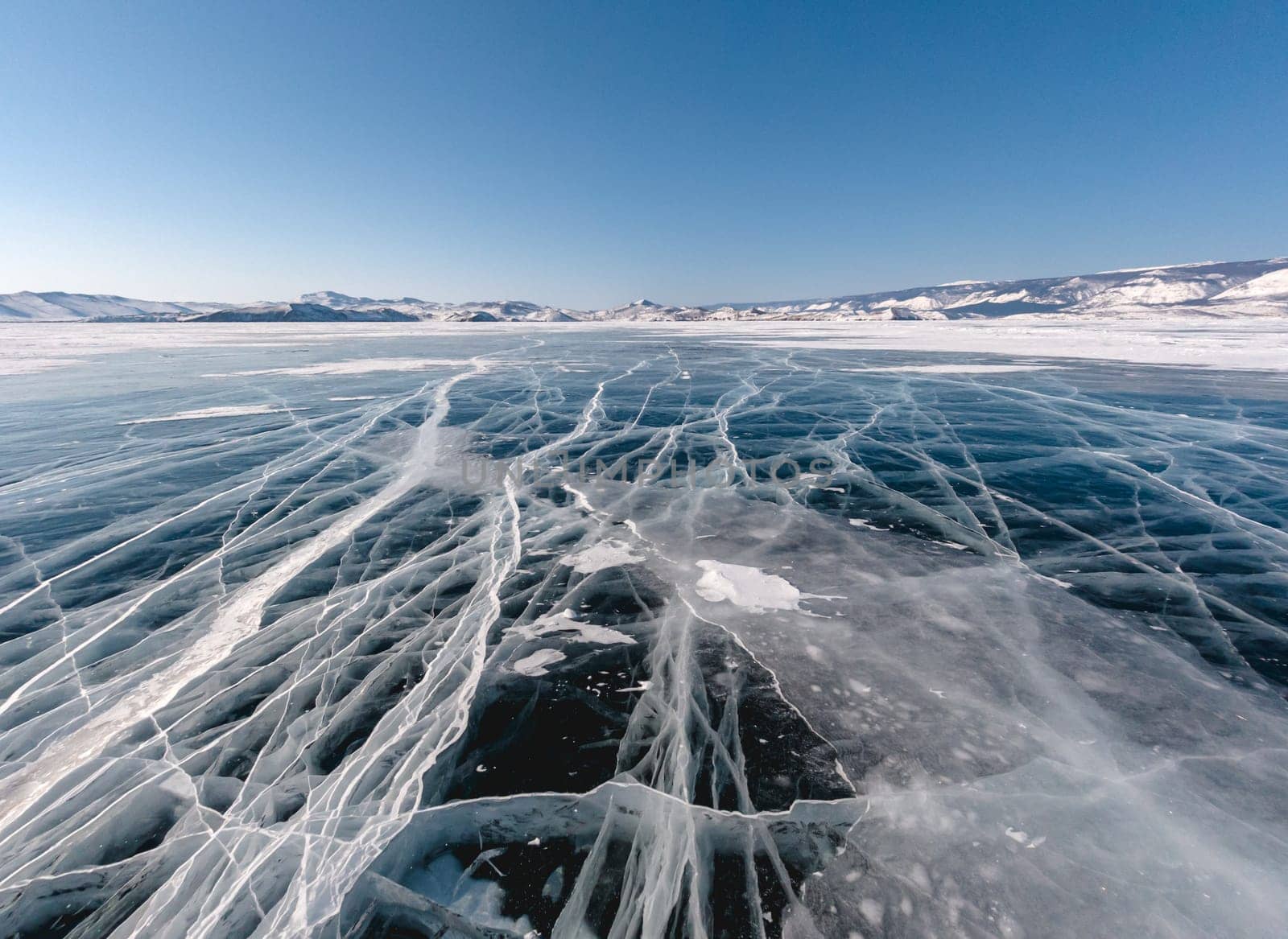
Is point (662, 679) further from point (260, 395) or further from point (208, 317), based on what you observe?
point (208, 317)

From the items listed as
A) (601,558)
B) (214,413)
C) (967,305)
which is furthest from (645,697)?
(967,305)

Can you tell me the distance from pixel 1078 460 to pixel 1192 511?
179 cm

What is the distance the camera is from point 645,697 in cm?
284

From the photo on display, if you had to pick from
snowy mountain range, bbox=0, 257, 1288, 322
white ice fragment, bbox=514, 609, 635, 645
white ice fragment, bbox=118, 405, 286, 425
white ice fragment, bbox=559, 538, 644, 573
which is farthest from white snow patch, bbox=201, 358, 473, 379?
snowy mountain range, bbox=0, 257, 1288, 322

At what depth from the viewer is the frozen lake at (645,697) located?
1.90m

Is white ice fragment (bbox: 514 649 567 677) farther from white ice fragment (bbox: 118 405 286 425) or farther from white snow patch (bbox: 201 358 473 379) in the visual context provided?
white snow patch (bbox: 201 358 473 379)

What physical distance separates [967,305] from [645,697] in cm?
15934

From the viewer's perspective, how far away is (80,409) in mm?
10438

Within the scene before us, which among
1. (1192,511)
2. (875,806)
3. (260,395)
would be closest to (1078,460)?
(1192,511)

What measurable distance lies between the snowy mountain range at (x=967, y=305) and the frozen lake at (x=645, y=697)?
75.4m

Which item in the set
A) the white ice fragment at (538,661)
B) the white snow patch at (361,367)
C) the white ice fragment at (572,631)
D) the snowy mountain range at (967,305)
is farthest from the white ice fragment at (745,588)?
the snowy mountain range at (967,305)

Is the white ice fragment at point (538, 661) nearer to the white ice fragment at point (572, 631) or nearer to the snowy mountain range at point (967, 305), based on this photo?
the white ice fragment at point (572, 631)

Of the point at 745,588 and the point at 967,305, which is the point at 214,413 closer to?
the point at 745,588

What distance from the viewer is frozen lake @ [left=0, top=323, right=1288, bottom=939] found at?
6.25 ft
